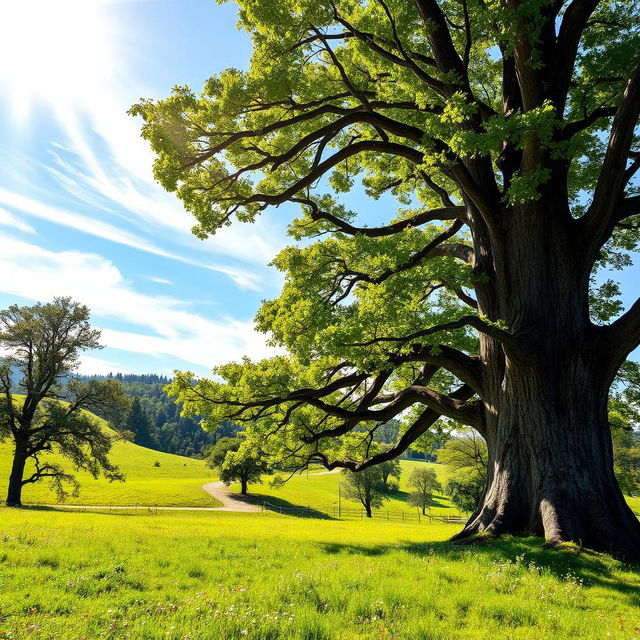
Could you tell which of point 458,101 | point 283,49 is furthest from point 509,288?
point 283,49

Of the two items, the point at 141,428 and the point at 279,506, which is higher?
the point at 141,428

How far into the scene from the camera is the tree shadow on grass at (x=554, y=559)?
5.92m

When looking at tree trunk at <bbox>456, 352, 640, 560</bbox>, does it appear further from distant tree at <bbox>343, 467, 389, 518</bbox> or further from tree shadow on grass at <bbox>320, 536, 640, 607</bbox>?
distant tree at <bbox>343, 467, 389, 518</bbox>

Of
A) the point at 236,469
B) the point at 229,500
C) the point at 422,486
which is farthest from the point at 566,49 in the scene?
the point at 422,486

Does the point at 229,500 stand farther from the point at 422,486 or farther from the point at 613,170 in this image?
the point at 613,170

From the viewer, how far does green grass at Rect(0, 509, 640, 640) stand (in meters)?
3.95

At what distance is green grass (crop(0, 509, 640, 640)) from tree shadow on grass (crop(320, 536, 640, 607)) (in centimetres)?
3

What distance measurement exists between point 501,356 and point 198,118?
995 centimetres

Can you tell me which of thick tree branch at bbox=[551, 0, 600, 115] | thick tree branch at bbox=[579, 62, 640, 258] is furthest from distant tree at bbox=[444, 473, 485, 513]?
thick tree branch at bbox=[551, 0, 600, 115]

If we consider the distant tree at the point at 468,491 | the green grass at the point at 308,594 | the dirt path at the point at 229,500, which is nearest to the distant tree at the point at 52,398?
the dirt path at the point at 229,500

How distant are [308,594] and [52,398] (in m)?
38.2

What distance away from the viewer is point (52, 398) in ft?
114

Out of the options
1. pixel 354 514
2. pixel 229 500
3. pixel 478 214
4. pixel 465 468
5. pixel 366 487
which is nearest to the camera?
pixel 478 214

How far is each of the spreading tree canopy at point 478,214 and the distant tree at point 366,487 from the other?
170 ft
